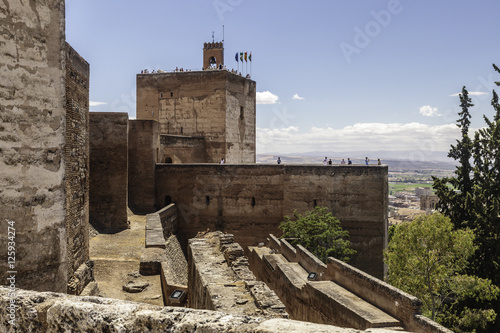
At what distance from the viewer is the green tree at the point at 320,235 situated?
19750 millimetres

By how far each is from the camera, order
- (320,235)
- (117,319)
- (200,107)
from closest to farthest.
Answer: (117,319) < (320,235) < (200,107)

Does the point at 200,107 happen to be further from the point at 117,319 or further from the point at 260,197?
the point at 117,319

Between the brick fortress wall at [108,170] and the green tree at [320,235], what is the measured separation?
7813 mm

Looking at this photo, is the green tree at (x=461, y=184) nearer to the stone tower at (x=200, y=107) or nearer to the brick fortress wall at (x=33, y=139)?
the stone tower at (x=200, y=107)

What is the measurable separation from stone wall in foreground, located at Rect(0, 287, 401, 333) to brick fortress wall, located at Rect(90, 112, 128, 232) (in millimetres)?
14416

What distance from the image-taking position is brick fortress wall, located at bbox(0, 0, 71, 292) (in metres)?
5.91

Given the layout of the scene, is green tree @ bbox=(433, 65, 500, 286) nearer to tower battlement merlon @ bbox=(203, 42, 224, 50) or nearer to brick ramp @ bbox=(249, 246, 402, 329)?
brick ramp @ bbox=(249, 246, 402, 329)

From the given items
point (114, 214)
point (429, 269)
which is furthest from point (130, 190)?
point (429, 269)

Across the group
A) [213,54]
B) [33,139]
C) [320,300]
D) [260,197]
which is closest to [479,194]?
[260,197]

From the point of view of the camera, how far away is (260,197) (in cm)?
2228

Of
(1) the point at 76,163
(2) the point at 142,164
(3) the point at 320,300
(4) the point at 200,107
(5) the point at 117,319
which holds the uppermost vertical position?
(4) the point at 200,107

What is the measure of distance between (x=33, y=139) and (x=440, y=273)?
1621 centimetres

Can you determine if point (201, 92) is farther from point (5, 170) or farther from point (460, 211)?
point (5, 170)

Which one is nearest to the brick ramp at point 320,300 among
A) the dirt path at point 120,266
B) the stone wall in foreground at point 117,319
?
the dirt path at point 120,266
